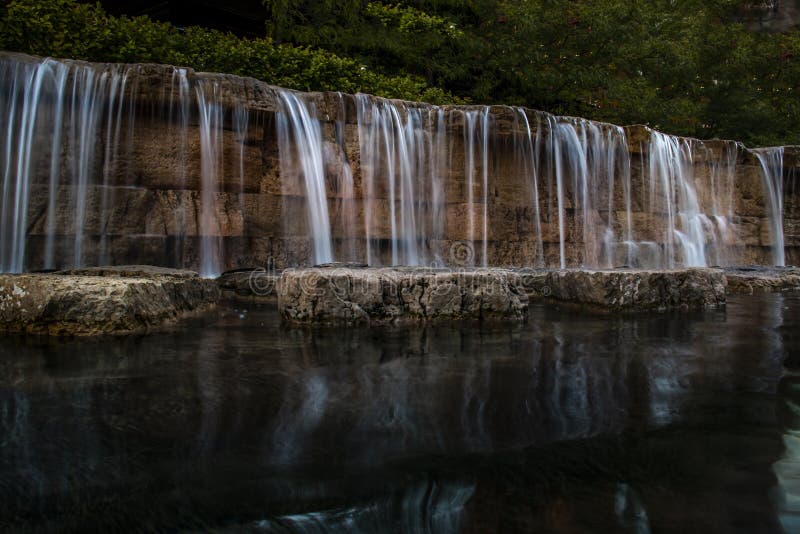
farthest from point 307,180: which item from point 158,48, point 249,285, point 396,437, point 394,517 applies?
point 394,517

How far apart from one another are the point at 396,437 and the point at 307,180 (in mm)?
6590

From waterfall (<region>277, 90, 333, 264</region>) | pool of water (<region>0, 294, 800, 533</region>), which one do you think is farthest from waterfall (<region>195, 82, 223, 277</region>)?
pool of water (<region>0, 294, 800, 533</region>)

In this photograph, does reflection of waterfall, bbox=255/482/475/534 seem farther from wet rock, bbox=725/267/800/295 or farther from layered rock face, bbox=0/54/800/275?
wet rock, bbox=725/267/800/295

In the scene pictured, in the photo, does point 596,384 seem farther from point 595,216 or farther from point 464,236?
point 595,216

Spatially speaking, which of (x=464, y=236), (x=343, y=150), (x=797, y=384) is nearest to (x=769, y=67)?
(x=464, y=236)

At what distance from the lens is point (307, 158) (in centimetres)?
829

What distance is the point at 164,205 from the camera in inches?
296

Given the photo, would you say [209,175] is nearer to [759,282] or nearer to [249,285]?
[249,285]

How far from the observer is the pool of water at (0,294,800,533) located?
1.54m

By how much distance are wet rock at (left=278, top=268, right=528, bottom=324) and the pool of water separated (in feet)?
2.55

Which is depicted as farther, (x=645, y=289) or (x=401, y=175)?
(x=401, y=175)

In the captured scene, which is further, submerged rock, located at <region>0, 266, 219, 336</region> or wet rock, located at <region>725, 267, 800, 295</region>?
wet rock, located at <region>725, 267, 800, 295</region>

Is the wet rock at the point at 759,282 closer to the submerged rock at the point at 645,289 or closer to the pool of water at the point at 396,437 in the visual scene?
the submerged rock at the point at 645,289

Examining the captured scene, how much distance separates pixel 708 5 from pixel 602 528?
75.4ft
